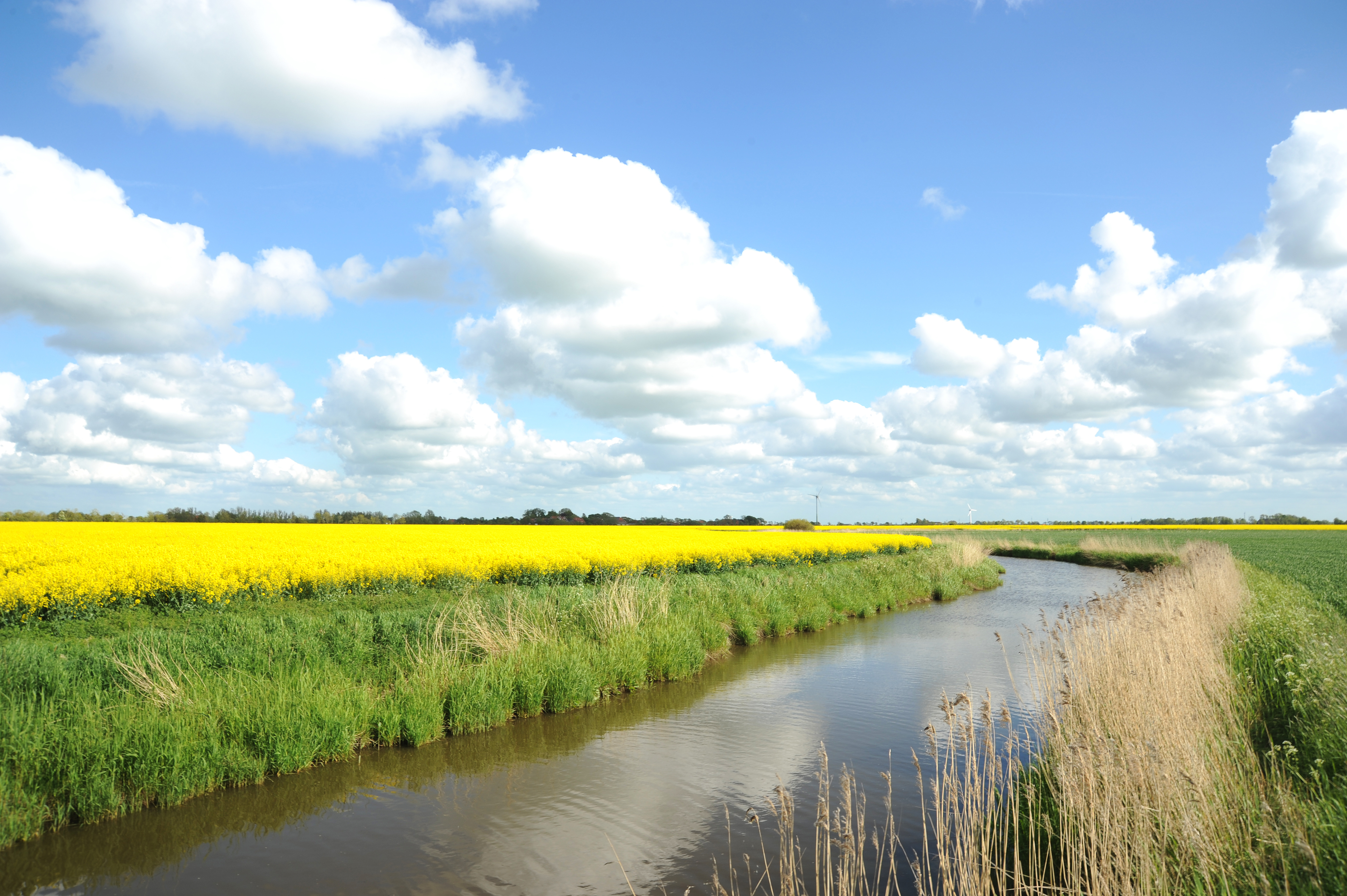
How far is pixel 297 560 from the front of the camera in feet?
66.3

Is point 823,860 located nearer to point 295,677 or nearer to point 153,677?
point 295,677

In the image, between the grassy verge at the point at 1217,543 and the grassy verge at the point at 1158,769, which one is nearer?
the grassy verge at the point at 1158,769

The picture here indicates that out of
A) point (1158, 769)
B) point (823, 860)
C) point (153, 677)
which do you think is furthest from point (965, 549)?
point (153, 677)

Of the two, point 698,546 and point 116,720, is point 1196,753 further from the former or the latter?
point 698,546

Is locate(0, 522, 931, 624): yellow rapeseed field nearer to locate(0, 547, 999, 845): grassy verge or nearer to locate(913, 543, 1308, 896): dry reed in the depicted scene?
locate(0, 547, 999, 845): grassy verge

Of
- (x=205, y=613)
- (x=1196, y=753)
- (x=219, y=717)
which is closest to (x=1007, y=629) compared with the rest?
(x=1196, y=753)

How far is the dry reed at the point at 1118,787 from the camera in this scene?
13.8 feet

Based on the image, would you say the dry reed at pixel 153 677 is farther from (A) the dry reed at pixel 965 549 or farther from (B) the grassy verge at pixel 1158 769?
(A) the dry reed at pixel 965 549

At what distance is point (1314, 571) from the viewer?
77.6 feet

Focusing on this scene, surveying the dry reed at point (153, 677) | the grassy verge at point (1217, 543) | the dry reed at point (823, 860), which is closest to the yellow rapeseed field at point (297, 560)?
the dry reed at point (153, 677)

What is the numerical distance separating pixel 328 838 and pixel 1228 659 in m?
11.9

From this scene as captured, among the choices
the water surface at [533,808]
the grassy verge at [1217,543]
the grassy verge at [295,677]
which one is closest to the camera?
the water surface at [533,808]

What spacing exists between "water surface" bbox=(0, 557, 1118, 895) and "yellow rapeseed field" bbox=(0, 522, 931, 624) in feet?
32.8

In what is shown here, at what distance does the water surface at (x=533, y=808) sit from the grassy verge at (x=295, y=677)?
0.33 m
